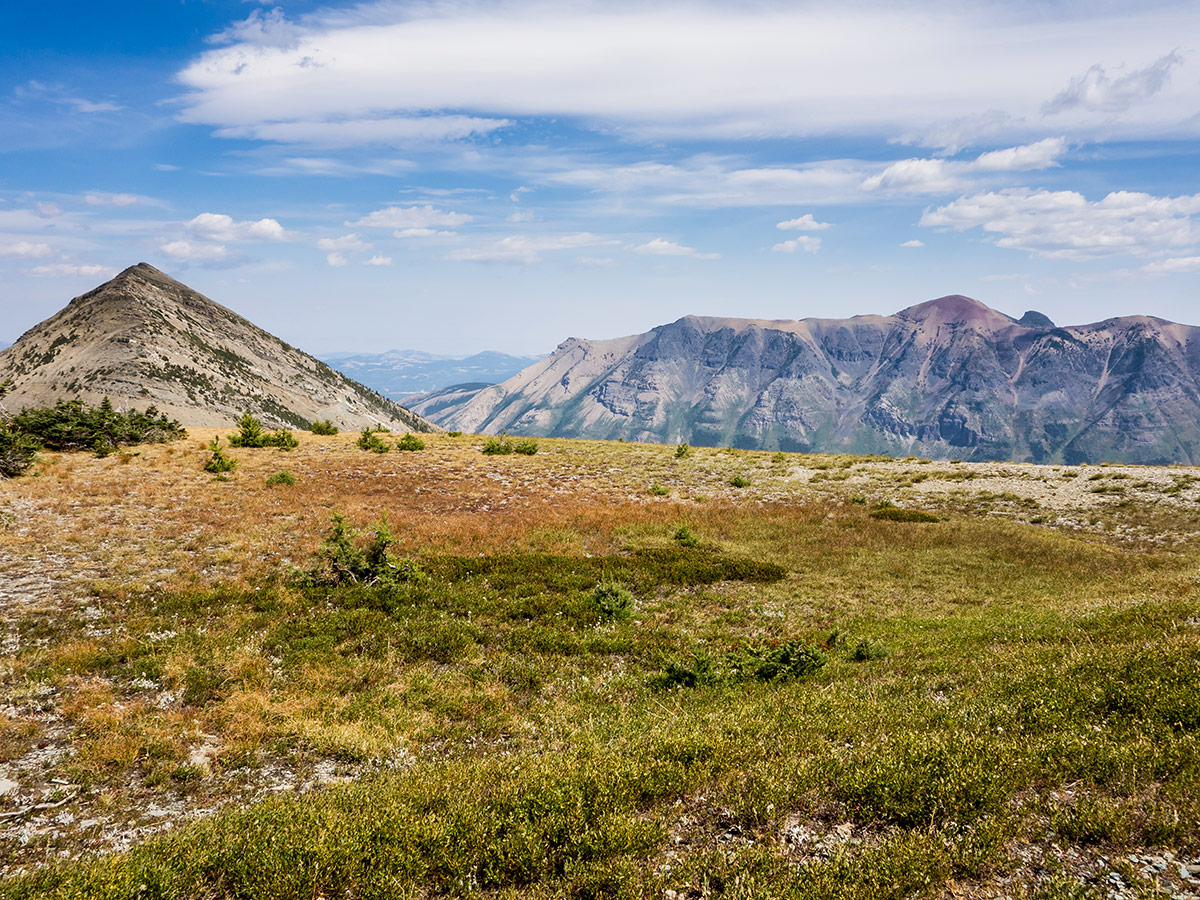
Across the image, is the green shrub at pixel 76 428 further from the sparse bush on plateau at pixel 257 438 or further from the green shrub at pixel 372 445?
the green shrub at pixel 372 445

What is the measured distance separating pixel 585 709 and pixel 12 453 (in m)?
40.2

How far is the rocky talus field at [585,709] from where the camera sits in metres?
6.36

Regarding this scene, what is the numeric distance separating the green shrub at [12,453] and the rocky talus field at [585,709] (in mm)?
7296

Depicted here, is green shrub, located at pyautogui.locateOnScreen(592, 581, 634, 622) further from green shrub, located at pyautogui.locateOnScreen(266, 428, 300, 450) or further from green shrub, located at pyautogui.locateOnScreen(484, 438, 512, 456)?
green shrub, located at pyautogui.locateOnScreen(266, 428, 300, 450)

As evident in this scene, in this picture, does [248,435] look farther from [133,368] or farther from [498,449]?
[133,368]

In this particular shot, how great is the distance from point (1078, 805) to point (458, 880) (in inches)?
294

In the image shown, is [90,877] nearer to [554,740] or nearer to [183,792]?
[183,792]

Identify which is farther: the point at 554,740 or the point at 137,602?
the point at 137,602

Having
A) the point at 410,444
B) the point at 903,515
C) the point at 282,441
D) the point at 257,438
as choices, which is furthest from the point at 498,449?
the point at 903,515

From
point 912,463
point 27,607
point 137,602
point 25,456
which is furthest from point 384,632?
point 912,463

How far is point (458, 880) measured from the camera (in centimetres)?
625

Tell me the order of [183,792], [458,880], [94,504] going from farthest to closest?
1. [94,504]
2. [183,792]
3. [458,880]

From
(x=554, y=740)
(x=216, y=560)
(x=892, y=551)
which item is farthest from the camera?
(x=892, y=551)

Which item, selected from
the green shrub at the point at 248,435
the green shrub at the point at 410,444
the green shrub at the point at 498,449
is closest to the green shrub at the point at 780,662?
the green shrub at the point at 498,449
